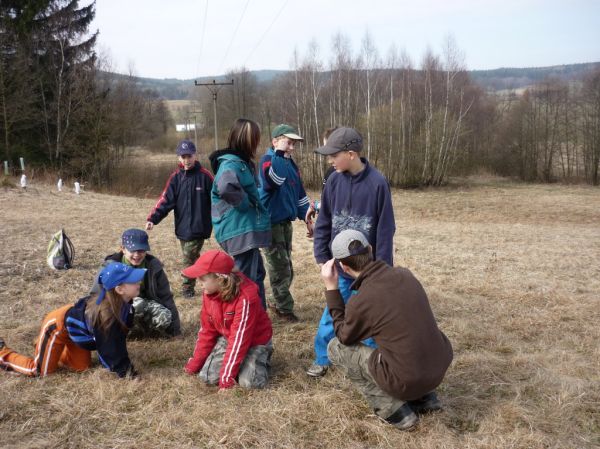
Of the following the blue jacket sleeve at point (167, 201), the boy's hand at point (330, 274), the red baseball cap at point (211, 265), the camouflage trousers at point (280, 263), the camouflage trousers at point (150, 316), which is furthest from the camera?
the blue jacket sleeve at point (167, 201)

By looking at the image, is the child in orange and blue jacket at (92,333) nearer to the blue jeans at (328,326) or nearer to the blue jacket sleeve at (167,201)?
the blue jeans at (328,326)

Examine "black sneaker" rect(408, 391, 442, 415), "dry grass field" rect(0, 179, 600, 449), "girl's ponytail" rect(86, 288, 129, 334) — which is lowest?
"dry grass field" rect(0, 179, 600, 449)

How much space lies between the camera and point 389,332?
266cm

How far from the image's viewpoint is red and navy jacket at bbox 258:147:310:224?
180 inches

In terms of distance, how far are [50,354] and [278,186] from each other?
2384mm

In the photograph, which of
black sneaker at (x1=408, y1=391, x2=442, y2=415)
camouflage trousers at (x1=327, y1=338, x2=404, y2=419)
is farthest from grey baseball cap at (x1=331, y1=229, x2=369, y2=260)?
black sneaker at (x1=408, y1=391, x2=442, y2=415)

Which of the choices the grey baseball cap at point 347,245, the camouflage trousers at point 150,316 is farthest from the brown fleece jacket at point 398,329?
the camouflage trousers at point 150,316

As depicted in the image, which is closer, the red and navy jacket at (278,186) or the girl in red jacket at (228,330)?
the girl in red jacket at (228,330)

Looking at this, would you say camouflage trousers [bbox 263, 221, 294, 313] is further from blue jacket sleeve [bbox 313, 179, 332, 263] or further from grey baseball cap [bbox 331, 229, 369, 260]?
grey baseball cap [bbox 331, 229, 369, 260]

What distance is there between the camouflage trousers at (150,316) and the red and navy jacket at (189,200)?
4.15 feet

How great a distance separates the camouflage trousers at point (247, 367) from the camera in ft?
11.2

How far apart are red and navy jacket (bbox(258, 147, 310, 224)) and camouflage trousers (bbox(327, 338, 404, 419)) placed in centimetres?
189

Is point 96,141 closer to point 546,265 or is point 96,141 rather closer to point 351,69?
point 351,69

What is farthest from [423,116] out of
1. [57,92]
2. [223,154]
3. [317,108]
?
[223,154]
